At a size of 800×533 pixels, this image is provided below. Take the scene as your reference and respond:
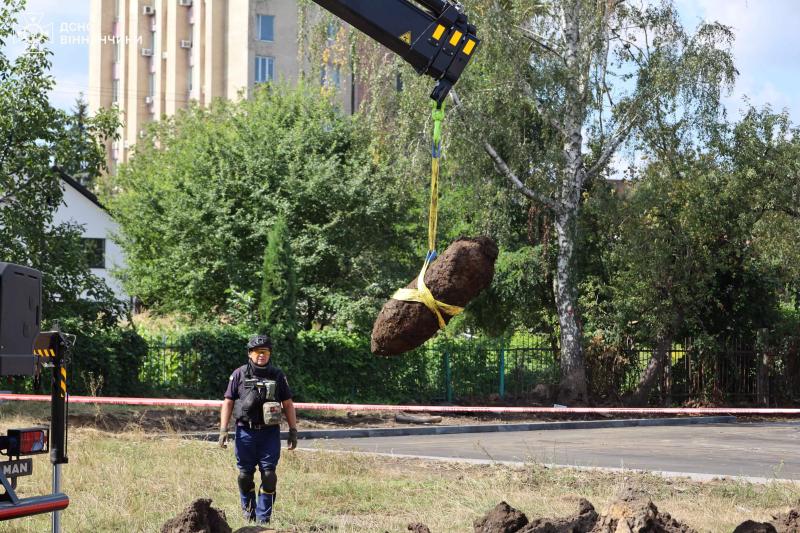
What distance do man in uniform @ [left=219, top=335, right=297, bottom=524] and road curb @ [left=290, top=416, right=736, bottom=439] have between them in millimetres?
8588

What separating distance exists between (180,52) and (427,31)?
197 feet

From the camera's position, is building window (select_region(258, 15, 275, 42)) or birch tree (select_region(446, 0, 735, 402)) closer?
birch tree (select_region(446, 0, 735, 402))

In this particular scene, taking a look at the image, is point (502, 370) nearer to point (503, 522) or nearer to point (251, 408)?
point (251, 408)

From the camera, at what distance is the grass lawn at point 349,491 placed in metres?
8.63

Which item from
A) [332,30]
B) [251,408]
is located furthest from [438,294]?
[332,30]

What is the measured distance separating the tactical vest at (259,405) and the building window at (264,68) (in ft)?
184

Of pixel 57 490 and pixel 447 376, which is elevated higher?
pixel 447 376

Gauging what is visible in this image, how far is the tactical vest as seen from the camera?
900cm

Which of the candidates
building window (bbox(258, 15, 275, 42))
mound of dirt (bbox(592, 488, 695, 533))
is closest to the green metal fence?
mound of dirt (bbox(592, 488, 695, 533))

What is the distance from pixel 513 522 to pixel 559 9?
19.5 metres

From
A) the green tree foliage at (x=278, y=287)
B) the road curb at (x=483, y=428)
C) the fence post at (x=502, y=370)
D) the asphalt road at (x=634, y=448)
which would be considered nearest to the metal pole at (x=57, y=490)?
the asphalt road at (x=634, y=448)

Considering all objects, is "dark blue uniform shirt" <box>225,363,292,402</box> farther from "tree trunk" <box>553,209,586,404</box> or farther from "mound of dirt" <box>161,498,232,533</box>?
"tree trunk" <box>553,209,586,404</box>

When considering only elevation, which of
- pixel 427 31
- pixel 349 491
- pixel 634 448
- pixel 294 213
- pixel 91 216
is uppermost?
pixel 91 216

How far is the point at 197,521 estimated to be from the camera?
7191 millimetres
